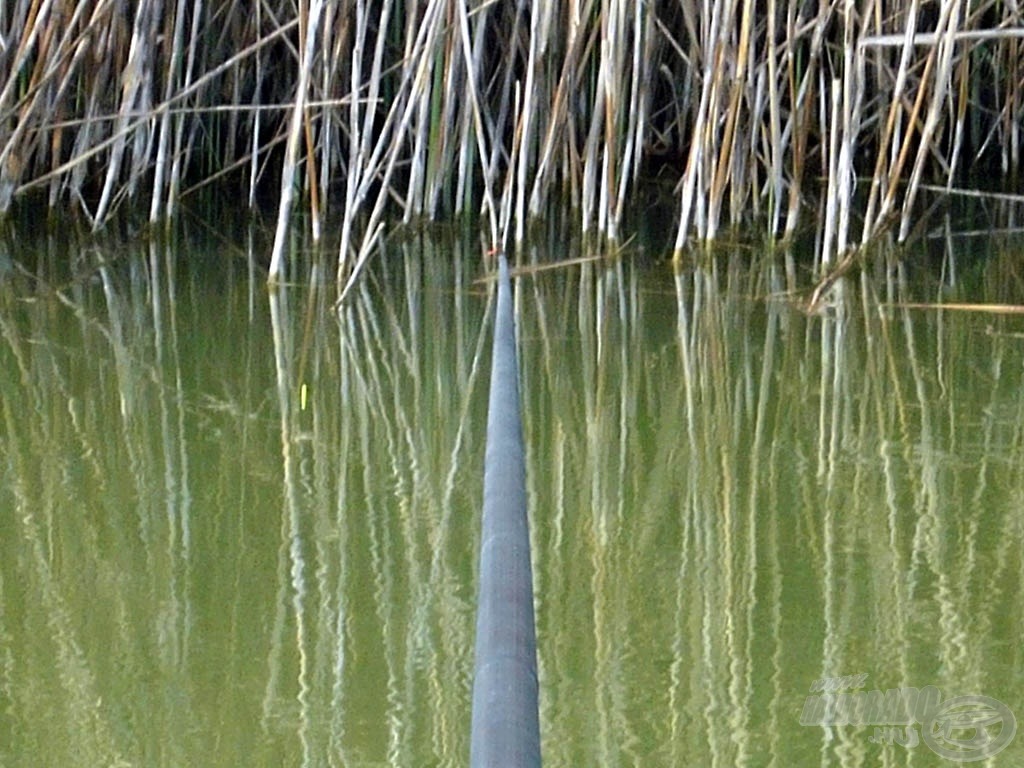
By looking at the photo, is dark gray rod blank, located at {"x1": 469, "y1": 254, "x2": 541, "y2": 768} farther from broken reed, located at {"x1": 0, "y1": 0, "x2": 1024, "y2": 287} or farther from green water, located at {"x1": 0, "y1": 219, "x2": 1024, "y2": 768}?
broken reed, located at {"x1": 0, "y1": 0, "x2": 1024, "y2": 287}

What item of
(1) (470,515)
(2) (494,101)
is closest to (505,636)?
(1) (470,515)

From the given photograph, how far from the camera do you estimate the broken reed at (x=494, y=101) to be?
2672mm

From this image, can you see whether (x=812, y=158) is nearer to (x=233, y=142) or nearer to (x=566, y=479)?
(x=233, y=142)

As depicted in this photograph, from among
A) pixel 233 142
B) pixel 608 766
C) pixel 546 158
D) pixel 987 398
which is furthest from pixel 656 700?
pixel 233 142

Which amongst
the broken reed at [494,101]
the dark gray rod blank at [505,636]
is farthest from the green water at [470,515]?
the dark gray rod blank at [505,636]

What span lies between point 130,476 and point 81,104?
178 cm

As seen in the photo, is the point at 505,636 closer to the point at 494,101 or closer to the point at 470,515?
the point at 470,515

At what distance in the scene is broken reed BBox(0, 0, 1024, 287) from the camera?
2.67 metres

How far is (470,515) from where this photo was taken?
1.58 metres

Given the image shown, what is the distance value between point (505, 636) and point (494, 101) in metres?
3.07

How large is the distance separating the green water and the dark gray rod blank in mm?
521

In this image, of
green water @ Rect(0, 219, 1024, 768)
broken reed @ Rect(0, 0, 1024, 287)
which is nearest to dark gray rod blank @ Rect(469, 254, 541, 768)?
green water @ Rect(0, 219, 1024, 768)

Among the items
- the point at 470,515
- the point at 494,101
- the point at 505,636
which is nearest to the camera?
the point at 505,636

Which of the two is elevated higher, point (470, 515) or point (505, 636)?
point (505, 636)
